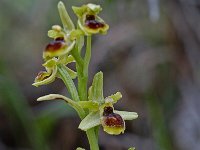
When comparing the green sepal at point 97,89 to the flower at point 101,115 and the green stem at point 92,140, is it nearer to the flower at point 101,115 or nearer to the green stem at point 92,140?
the flower at point 101,115

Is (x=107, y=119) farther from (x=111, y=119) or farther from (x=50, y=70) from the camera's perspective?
(x=50, y=70)

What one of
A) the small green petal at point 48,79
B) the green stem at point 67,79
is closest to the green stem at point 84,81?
the green stem at point 67,79

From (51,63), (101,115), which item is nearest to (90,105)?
(101,115)

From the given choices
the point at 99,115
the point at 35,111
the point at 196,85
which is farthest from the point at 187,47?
the point at 99,115

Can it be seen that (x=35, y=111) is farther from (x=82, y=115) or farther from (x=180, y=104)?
(x=82, y=115)

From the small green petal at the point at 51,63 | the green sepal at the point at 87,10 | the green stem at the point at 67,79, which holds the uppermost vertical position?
the green sepal at the point at 87,10
